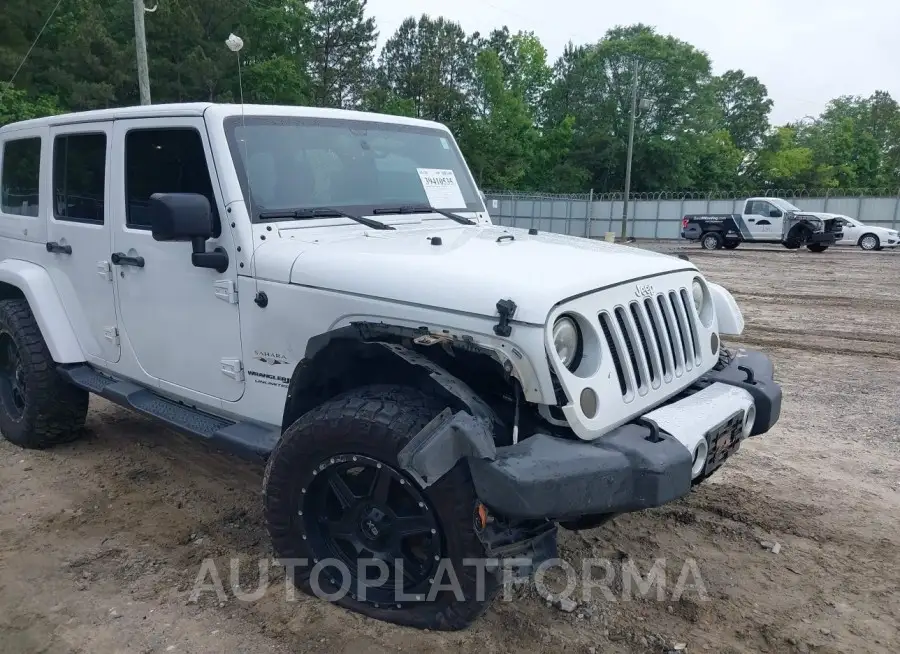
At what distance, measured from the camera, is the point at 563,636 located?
2924 millimetres

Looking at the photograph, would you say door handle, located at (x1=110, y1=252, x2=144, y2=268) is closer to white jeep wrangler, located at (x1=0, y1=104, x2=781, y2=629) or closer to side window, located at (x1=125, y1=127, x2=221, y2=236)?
white jeep wrangler, located at (x1=0, y1=104, x2=781, y2=629)

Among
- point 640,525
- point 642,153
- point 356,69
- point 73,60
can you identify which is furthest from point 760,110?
point 640,525

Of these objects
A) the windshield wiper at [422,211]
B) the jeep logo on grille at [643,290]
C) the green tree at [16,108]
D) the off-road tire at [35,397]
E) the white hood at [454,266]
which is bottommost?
the off-road tire at [35,397]

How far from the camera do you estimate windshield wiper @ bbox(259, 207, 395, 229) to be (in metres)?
3.31

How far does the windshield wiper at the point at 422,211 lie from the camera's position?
3.78 meters

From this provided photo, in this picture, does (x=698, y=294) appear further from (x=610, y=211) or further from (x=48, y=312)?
(x=610, y=211)

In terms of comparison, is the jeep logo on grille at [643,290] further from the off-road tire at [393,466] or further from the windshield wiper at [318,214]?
the windshield wiper at [318,214]

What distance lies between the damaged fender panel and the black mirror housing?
137cm

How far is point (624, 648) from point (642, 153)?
55.9 meters

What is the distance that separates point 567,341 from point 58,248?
3327 millimetres

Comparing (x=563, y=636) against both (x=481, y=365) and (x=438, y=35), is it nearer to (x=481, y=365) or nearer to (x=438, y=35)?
(x=481, y=365)

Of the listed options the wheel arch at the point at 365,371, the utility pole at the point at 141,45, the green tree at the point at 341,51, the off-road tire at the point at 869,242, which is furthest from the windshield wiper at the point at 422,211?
A: the green tree at the point at 341,51

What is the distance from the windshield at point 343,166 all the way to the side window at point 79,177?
1.17m

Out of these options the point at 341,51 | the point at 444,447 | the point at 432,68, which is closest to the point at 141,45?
the point at 444,447
